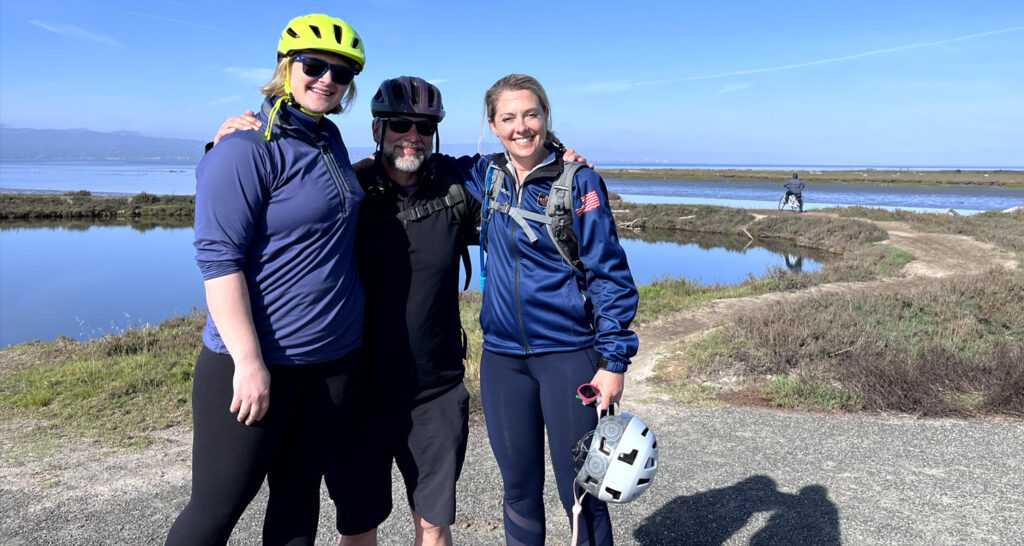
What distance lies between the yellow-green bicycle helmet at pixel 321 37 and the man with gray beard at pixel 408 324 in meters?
0.41

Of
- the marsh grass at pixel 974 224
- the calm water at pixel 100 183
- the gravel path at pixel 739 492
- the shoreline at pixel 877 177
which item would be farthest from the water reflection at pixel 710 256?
the shoreline at pixel 877 177

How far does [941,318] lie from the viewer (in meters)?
8.81

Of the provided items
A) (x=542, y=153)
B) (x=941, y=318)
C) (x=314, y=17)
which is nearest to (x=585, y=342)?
(x=542, y=153)

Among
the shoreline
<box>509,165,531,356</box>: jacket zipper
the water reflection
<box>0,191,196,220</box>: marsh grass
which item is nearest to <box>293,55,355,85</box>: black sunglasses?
<box>509,165,531,356</box>: jacket zipper

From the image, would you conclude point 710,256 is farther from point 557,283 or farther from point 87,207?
point 87,207

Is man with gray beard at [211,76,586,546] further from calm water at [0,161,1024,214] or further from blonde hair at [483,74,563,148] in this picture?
calm water at [0,161,1024,214]

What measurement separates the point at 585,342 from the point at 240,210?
4.68 ft

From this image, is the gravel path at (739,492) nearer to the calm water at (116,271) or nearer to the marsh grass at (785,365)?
the marsh grass at (785,365)

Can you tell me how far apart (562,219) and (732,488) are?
9.74 ft

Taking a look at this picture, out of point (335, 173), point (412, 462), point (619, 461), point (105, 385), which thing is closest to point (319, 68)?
point (335, 173)

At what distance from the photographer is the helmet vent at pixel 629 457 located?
2.45 m

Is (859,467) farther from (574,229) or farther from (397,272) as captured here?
(397,272)

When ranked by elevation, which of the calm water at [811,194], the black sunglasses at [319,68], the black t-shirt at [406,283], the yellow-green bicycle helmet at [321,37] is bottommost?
the calm water at [811,194]

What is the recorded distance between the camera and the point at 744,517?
13.6 ft
